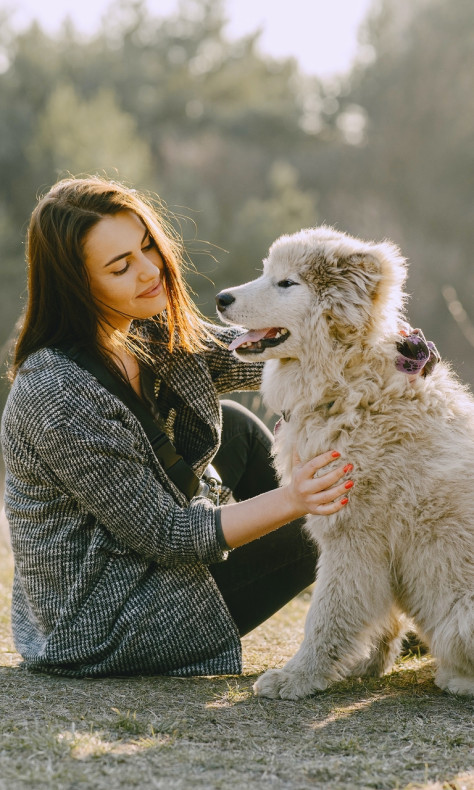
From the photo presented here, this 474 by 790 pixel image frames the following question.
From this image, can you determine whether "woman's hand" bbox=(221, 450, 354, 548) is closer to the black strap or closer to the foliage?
the black strap

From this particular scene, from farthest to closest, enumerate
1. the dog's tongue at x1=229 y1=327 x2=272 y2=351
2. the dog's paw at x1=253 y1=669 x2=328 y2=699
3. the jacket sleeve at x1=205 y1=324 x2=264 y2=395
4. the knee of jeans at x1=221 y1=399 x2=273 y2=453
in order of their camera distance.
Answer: the knee of jeans at x1=221 y1=399 x2=273 y2=453 < the jacket sleeve at x1=205 y1=324 x2=264 y2=395 < the dog's tongue at x1=229 y1=327 x2=272 y2=351 < the dog's paw at x1=253 y1=669 x2=328 y2=699

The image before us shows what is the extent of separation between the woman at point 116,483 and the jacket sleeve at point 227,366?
17 centimetres

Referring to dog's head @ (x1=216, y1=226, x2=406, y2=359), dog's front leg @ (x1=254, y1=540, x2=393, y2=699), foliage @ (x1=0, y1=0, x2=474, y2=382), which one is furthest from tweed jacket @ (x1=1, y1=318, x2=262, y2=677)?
foliage @ (x1=0, y1=0, x2=474, y2=382)

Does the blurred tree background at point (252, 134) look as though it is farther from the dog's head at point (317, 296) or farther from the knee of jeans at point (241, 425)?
the dog's head at point (317, 296)

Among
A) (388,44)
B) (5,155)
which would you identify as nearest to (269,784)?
(5,155)

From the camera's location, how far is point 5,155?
1978 centimetres

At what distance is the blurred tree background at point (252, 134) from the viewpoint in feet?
59.9

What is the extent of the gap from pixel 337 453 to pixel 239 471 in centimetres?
99

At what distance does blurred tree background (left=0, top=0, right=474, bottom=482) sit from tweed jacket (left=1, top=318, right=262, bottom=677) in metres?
11.4

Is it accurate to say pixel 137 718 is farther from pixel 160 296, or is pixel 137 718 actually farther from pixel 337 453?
pixel 160 296

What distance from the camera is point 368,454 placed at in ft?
9.10

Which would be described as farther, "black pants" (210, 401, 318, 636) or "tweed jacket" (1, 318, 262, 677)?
"black pants" (210, 401, 318, 636)

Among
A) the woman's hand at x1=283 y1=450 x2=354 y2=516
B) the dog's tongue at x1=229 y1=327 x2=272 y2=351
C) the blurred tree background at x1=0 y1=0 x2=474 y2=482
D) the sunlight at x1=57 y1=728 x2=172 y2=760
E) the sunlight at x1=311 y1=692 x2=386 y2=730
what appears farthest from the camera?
the blurred tree background at x1=0 y1=0 x2=474 y2=482

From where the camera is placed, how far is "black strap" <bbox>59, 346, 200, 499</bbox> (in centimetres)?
280
